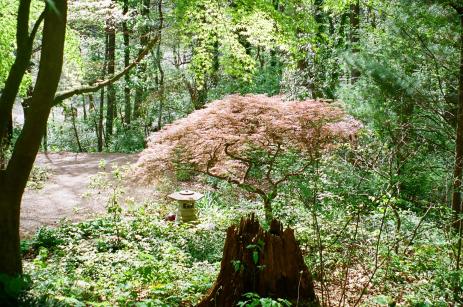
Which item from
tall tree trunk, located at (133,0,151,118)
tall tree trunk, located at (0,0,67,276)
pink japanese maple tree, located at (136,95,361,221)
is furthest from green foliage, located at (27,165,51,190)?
tall tree trunk, located at (0,0,67,276)

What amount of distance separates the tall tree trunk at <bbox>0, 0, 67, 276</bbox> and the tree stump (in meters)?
2.03

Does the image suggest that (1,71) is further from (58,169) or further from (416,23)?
(416,23)

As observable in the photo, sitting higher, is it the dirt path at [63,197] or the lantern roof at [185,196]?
the lantern roof at [185,196]

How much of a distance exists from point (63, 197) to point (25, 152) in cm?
716

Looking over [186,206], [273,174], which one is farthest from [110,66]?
[186,206]

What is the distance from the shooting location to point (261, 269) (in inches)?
159

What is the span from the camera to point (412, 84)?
661 cm

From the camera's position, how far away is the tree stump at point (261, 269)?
4082 millimetres

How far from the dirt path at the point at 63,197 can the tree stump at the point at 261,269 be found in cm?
466

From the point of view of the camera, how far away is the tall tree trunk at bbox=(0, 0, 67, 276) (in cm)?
427

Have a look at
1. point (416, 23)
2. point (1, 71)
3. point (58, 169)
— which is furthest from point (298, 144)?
point (58, 169)

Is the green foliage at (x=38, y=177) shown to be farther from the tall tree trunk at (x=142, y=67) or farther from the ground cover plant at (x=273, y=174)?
the tall tree trunk at (x=142, y=67)

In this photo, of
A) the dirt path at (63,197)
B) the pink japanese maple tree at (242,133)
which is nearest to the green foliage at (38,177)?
the dirt path at (63,197)

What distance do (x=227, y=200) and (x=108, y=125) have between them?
10.5 meters
